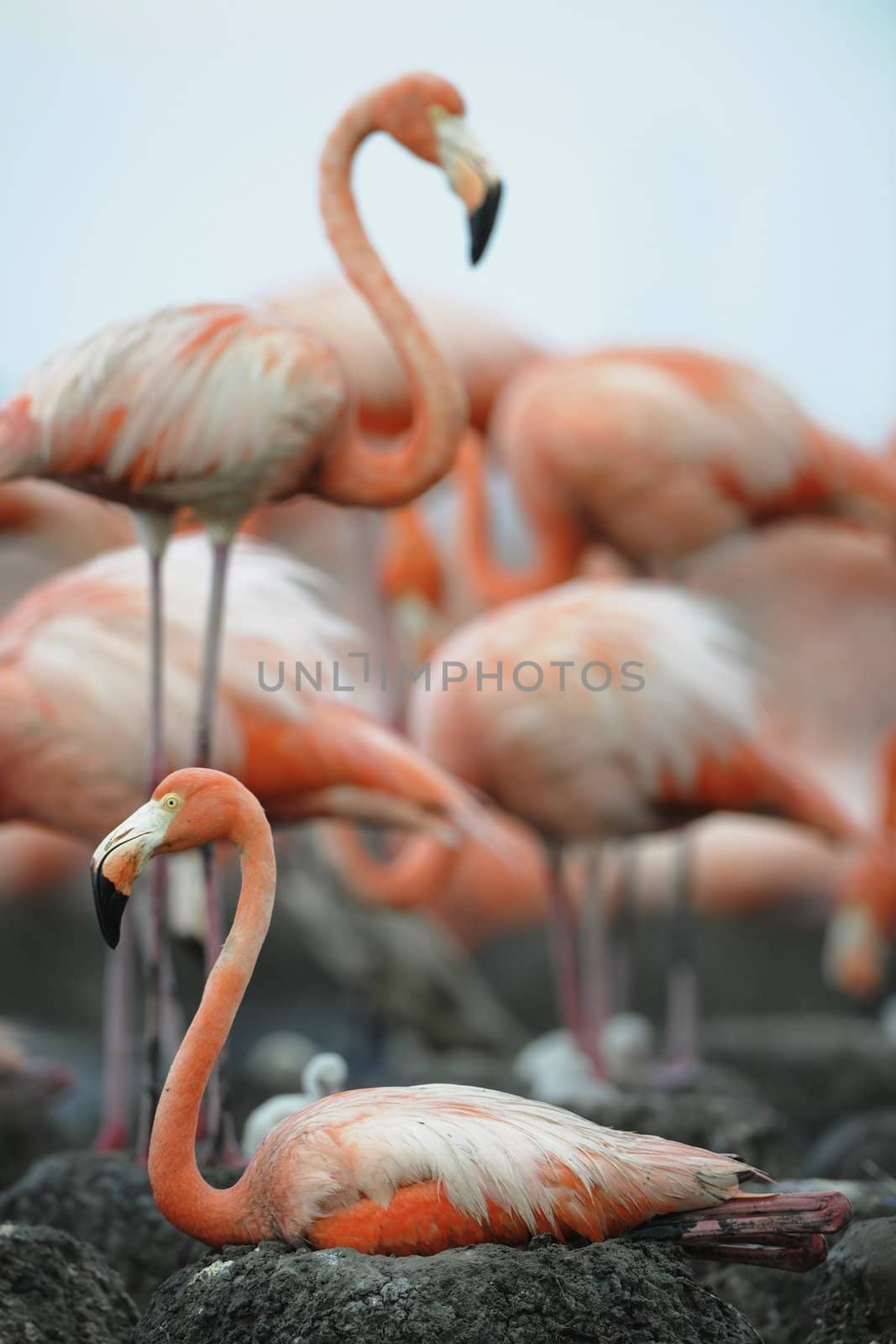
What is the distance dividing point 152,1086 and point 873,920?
346cm

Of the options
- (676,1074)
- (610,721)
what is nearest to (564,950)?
(676,1074)

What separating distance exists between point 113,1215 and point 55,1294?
1.58ft

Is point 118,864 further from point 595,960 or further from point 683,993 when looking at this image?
point 683,993

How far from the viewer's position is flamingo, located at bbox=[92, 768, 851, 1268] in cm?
209

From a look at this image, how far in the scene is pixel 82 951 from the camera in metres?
6.41

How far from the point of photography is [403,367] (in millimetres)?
3301

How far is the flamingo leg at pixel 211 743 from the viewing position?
3.13 m

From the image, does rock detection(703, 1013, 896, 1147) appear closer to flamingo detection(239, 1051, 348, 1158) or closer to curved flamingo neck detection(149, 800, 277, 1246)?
flamingo detection(239, 1051, 348, 1158)

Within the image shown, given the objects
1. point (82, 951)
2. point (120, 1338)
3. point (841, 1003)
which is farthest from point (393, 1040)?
point (120, 1338)

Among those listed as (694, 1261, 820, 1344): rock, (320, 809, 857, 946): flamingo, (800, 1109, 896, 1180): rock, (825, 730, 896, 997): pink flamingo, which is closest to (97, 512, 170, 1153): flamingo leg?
(694, 1261, 820, 1344): rock

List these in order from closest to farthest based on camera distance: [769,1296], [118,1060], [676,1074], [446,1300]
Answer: [446,1300] < [769,1296] < [118,1060] < [676,1074]

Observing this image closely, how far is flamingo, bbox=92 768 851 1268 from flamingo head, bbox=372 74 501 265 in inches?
49.6

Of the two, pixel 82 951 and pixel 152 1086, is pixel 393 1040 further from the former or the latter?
pixel 152 1086

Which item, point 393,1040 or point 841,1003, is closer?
point 393,1040
